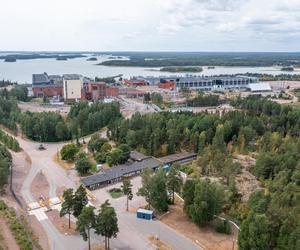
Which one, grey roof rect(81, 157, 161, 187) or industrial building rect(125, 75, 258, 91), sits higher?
industrial building rect(125, 75, 258, 91)

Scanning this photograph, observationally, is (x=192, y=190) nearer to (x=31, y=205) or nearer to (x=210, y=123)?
(x=31, y=205)

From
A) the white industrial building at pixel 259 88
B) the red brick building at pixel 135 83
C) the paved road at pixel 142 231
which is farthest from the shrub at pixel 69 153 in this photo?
the white industrial building at pixel 259 88

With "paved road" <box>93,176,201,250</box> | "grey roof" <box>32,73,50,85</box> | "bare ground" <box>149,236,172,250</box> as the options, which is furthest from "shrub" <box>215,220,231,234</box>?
"grey roof" <box>32,73,50,85</box>

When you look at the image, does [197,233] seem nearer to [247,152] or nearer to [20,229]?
[20,229]

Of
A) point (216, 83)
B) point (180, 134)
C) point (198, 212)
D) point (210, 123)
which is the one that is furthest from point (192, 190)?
point (216, 83)

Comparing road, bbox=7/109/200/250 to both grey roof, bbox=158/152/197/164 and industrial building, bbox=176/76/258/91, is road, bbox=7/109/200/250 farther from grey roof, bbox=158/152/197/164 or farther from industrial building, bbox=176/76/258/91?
industrial building, bbox=176/76/258/91

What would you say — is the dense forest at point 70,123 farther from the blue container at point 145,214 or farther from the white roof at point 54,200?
the blue container at point 145,214
